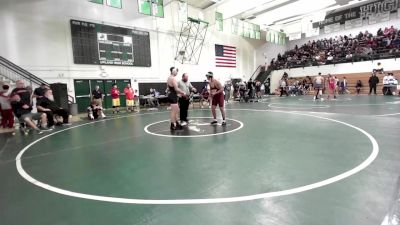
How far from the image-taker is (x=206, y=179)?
10.7ft

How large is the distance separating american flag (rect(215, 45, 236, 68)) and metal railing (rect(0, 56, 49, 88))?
15073 millimetres

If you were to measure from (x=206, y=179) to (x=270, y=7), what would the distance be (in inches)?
866

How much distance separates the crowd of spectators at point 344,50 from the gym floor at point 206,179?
755 inches

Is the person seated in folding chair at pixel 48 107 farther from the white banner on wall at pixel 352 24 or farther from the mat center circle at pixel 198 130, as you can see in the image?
the white banner on wall at pixel 352 24

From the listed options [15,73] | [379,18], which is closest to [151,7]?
[15,73]

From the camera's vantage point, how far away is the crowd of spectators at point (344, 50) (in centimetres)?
2072

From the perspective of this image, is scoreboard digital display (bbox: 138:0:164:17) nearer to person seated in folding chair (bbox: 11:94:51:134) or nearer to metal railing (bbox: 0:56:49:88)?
metal railing (bbox: 0:56:49:88)

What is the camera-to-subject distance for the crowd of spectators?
20.7 meters

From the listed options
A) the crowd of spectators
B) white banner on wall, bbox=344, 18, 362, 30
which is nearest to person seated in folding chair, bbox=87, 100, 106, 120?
the crowd of spectators

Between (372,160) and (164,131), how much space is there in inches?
187

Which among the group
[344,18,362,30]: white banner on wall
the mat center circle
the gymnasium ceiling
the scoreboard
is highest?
the gymnasium ceiling

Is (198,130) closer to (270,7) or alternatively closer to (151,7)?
(151,7)

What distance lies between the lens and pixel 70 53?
14.3 metres

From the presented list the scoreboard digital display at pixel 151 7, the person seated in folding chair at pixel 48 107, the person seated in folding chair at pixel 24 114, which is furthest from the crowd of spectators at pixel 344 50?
the person seated in folding chair at pixel 24 114
